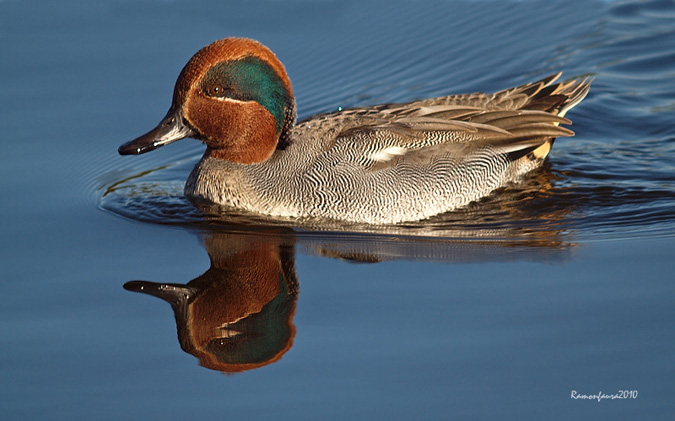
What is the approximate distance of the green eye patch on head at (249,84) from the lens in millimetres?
7656

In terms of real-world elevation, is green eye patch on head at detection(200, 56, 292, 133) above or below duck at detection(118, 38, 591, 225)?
above

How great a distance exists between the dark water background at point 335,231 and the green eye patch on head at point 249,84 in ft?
3.39

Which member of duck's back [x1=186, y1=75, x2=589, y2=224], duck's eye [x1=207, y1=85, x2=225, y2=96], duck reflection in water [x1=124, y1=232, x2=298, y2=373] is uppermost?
duck's eye [x1=207, y1=85, x2=225, y2=96]

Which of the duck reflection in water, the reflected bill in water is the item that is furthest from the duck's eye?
the duck reflection in water

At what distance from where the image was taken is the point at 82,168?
8.95 m

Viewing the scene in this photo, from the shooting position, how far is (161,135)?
7.74 metres

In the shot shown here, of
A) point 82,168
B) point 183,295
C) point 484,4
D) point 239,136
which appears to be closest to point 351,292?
point 183,295

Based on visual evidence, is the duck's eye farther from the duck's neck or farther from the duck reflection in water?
the duck reflection in water

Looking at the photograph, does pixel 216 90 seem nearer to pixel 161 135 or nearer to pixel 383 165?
pixel 161 135

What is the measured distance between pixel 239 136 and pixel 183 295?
209cm

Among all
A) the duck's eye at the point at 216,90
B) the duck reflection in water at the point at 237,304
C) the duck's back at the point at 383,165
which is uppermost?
the duck's eye at the point at 216,90

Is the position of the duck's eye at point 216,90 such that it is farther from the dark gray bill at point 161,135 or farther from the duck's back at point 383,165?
the duck's back at point 383,165

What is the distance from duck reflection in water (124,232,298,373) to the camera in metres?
5.67

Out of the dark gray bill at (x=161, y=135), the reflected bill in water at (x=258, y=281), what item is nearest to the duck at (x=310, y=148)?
the dark gray bill at (x=161, y=135)
